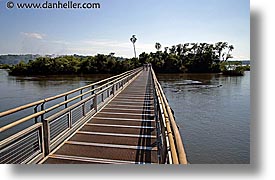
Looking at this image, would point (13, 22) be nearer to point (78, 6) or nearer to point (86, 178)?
point (78, 6)

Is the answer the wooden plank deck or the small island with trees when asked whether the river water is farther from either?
the small island with trees

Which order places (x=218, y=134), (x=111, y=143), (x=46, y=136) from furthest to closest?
(x=218, y=134) → (x=111, y=143) → (x=46, y=136)

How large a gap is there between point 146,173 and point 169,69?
100ft

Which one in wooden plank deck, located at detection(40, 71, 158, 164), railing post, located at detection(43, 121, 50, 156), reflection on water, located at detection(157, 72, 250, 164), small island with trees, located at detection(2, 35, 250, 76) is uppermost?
small island with trees, located at detection(2, 35, 250, 76)

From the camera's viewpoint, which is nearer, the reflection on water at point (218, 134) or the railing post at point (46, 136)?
the railing post at point (46, 136)

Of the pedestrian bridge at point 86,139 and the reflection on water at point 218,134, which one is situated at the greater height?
the pedestrian bridge at point 86,139

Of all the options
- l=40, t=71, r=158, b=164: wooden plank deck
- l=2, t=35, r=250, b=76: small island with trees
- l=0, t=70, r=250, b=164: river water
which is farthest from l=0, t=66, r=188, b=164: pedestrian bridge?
l=2, t=35, r=250, b=76: small island with trees

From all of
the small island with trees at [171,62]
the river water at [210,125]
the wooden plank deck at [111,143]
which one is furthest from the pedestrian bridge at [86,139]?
the small island with trees at [171,62]

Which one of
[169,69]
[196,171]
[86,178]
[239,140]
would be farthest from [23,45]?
[169,69]

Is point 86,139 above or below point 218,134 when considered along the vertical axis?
above

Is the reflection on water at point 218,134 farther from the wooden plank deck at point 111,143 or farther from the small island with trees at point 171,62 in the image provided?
the small island with trees at point 171,62

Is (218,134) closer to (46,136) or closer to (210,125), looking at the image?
(210,125)

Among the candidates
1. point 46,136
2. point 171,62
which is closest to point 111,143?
point 46,136

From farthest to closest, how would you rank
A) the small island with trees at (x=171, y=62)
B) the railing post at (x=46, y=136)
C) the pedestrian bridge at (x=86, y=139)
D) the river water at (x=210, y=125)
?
the small island with trees at (x=171, y=62) → the river water at (x=210, y=125) → the railing post at (x=46, y=136) → the pedestrian bridge at (x=86, y=139)
